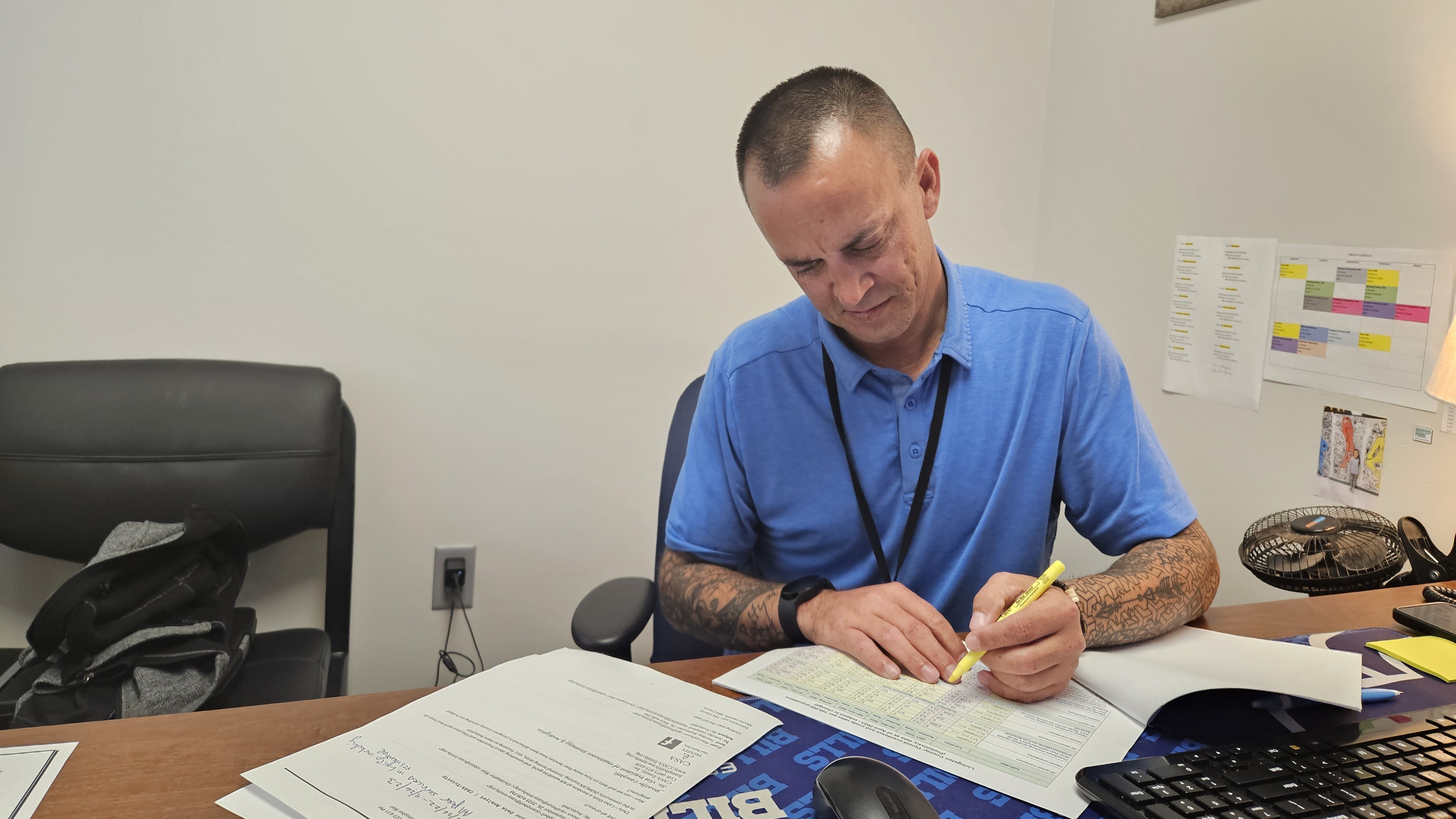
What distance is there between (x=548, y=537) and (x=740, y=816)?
5.14ft

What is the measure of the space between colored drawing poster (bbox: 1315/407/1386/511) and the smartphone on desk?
526 mm

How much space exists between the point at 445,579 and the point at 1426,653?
1872 mm

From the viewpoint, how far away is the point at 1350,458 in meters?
1.67

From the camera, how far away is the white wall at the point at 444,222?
176 cm

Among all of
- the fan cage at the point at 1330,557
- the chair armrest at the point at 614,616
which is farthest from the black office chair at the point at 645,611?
the fan cage at the point at 1330,557

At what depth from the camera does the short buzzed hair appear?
1109mm

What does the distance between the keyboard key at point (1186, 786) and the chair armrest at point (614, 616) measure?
2.15 feet

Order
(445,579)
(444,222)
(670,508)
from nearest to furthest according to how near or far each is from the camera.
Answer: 1. (670,508)
2. (444,222)
3. (445,579)

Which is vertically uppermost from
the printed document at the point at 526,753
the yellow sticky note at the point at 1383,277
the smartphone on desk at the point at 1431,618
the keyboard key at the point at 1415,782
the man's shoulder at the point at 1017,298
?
the yellow sticky note at the point at 1383,277

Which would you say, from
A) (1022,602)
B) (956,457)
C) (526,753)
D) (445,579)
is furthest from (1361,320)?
(445,579)

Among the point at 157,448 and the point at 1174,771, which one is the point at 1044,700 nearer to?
the point at 1174,771

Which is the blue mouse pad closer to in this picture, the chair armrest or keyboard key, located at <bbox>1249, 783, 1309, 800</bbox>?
keyboard key, located at <bbox>1249, 783, 1309, 800</bbox>

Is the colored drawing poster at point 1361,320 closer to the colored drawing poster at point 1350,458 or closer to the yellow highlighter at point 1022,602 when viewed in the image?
the colored drawing poster at point 1350,458

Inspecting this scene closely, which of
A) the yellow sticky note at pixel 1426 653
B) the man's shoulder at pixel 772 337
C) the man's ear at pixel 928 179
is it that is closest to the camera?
the yellow sticky note at pixel 1426 653
